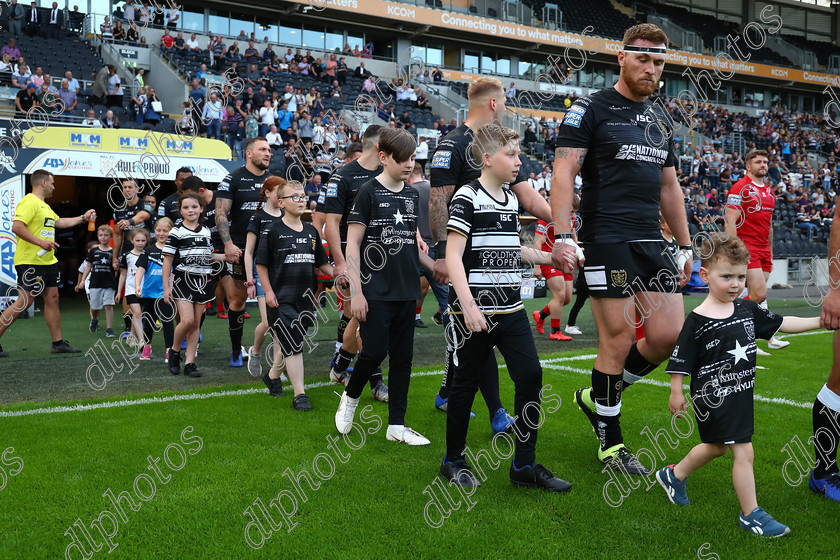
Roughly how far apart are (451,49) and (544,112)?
7555 millimetres

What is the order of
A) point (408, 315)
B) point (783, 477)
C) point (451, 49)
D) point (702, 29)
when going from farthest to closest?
1. point (702, 29)
2. point (451, 49)
3. point (408, 315)
4. point (783, 477)

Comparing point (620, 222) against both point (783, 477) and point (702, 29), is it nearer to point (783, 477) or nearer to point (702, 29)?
point (783, 477)

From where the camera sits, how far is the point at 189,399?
5551 mm

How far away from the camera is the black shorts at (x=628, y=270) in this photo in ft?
12.0

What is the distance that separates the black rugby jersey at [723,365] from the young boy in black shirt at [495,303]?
0.74m

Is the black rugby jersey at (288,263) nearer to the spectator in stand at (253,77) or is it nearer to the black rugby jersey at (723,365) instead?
the black rugby jersey at (723,365)

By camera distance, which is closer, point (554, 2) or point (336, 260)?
point (336, 260)

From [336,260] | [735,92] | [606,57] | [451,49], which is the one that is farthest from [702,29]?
[336,260]

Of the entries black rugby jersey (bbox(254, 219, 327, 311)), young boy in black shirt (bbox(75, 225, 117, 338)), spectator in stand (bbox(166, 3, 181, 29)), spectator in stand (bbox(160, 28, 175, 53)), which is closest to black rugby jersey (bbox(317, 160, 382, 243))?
black rugby jersey (bbox(254, 219, 327, 311))

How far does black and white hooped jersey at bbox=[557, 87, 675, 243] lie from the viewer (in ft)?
12.2

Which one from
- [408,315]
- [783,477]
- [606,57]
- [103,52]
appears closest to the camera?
[783,477]

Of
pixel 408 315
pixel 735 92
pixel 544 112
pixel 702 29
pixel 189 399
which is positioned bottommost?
pixel 189 399

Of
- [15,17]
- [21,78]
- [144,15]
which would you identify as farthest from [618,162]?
[144,15]

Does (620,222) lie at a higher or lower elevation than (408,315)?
higher
